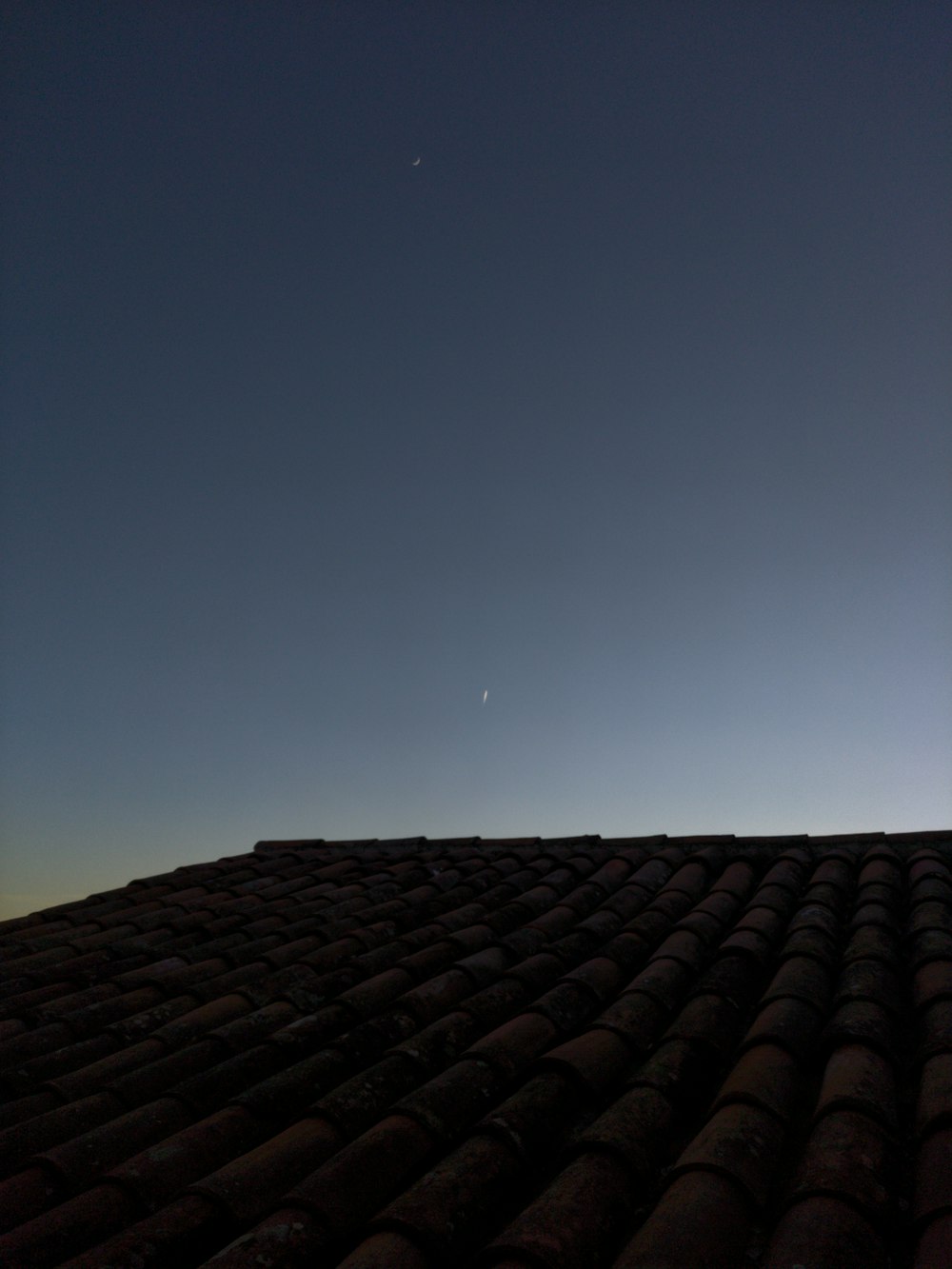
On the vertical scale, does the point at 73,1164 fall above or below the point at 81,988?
below

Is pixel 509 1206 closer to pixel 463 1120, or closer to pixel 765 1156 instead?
pixel 463 1120

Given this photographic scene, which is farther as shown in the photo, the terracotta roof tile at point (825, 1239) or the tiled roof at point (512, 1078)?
the tiled roof at point (512, 1078)

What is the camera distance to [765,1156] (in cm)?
282

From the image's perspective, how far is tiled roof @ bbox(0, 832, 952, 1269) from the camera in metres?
2.61

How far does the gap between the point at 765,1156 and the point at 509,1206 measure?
78 centimetres

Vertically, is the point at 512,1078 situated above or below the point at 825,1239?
above

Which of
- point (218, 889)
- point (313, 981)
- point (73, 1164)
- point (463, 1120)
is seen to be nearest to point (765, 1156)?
point (463, 1120)

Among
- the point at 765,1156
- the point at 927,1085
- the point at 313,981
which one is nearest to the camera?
the point at 765,1156

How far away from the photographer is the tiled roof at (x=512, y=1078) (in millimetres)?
2607

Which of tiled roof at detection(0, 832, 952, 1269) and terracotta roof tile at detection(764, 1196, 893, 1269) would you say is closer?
terracotta roof tile at detection(764, 1196, 893, 1269)

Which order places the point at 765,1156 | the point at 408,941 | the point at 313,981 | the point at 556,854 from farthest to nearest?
the point at 556,854
the point at 408,941
the point at 313,981
the point at 765,1156

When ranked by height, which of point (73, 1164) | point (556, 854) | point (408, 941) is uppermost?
point (556, 854)

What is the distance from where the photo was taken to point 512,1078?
11.9ft

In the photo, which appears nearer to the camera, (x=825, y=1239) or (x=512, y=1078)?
(x=825, y=1239)
